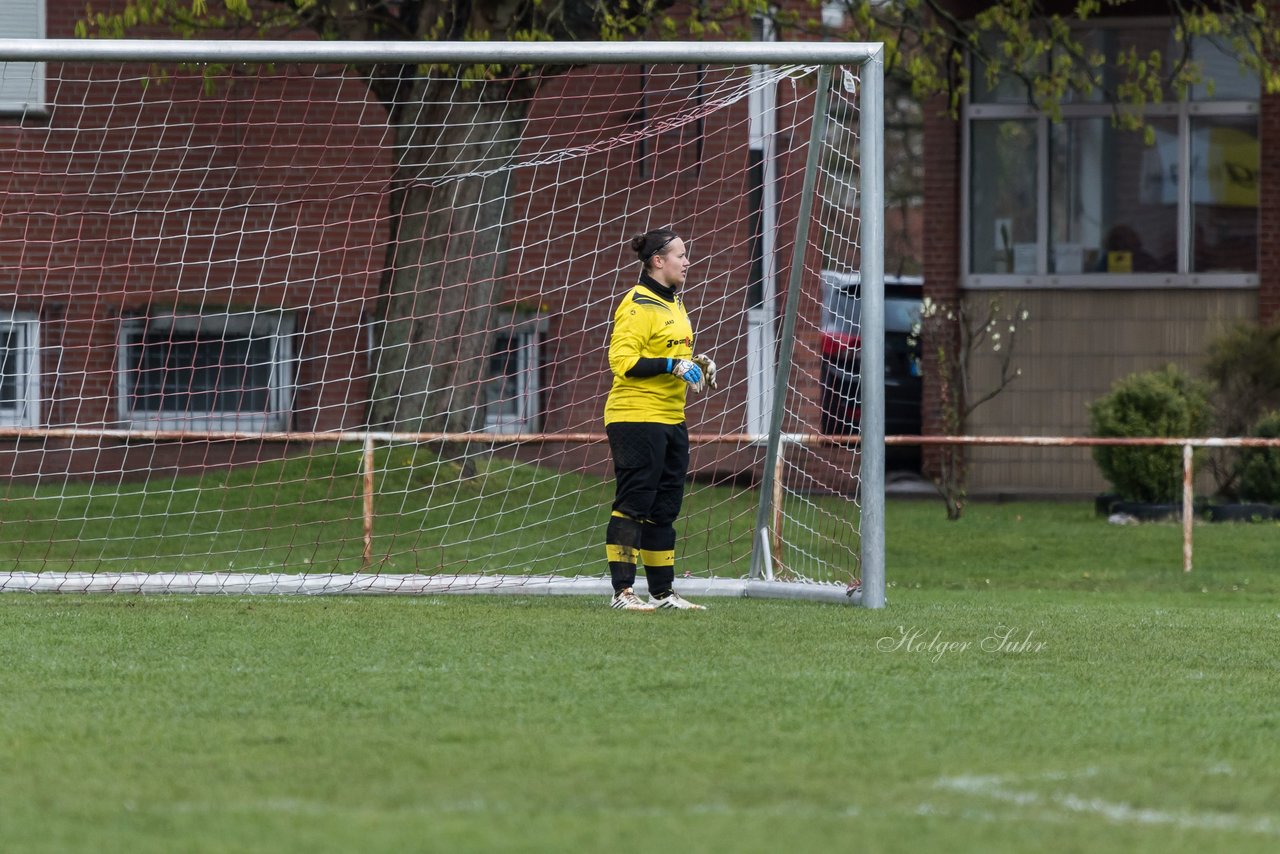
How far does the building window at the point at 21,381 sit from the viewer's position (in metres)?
14.4

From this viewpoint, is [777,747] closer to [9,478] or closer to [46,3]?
[9,478]

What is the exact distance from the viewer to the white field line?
4.21 metres

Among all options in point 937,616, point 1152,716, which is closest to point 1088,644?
point 937,616

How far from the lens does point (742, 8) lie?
45.2 feet

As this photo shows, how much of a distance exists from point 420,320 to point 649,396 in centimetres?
631

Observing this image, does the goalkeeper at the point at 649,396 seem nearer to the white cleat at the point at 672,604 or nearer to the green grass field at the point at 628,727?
the white cleat at the point at 672,604

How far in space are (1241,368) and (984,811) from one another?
1411 centimetres

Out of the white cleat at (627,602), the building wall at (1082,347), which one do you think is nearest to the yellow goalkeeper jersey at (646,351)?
the white cleat at (627,602)

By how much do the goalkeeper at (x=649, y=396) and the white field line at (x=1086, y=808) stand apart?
3.84 metres

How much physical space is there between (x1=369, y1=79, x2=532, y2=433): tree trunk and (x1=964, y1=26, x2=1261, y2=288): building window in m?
6.60

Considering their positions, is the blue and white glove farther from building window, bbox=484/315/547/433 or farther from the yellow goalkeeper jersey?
building window, bbox=484/315/547/433

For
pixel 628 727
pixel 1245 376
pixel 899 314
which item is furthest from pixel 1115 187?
pixel 628 727

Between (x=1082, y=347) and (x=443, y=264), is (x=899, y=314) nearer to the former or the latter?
(x=1082, y=347)

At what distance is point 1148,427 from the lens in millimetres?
16234
